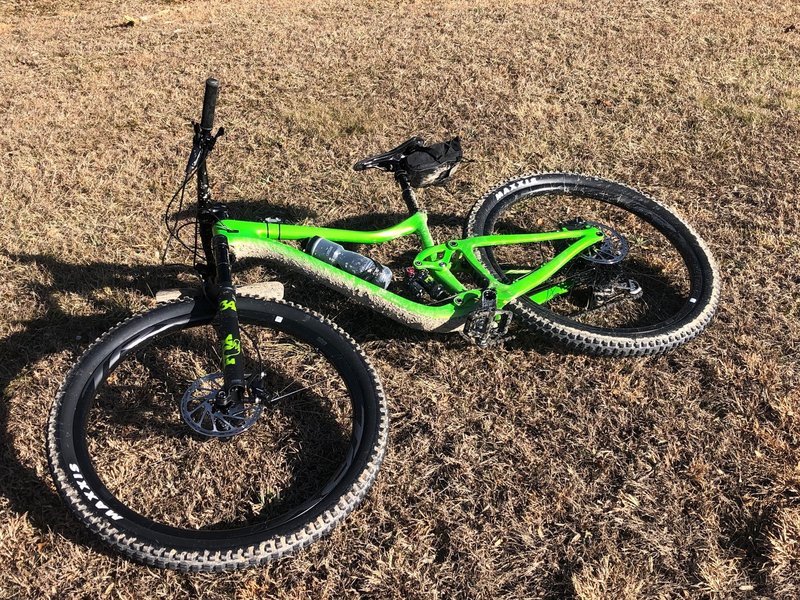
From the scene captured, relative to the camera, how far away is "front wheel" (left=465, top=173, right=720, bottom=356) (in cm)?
376

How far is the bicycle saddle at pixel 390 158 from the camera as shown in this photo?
12.6 feet

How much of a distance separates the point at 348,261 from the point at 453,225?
1744 mm

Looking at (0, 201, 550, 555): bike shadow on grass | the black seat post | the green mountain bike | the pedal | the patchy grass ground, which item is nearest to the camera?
the green mountain bike

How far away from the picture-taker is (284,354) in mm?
3961

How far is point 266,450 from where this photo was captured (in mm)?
3455

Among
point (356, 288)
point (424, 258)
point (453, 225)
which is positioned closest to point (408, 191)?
point (424, 258)

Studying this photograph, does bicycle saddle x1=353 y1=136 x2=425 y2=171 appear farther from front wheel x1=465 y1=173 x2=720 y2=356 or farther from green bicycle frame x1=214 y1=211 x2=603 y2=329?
front wheel x1=465 y1=173 x2=720 y2=356

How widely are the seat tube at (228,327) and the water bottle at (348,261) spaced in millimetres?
600

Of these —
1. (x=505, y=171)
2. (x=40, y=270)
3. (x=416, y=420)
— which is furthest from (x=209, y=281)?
(x=505, y=171)

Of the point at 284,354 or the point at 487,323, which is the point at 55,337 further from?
the point at 487,323

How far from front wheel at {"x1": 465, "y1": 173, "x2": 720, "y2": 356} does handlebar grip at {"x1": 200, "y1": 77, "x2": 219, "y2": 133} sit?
183cm

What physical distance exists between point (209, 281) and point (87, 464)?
1032mm

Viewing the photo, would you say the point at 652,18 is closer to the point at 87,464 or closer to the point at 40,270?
the point at 40,270

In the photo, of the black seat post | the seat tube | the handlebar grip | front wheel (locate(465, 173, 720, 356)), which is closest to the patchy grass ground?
front wheel (locate(465, 173, 720, 356))
